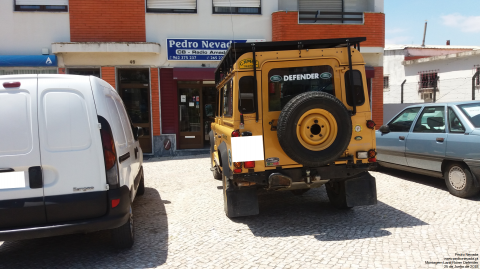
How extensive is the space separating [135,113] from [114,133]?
8.92 metres

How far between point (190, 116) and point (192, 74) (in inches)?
62.7

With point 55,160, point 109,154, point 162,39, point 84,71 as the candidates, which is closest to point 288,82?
point 109,154

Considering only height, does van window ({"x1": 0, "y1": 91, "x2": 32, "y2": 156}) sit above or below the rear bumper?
above

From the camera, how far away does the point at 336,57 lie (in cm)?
450

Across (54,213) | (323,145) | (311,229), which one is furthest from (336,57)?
(54,213)

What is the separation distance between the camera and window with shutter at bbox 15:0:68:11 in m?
11.7

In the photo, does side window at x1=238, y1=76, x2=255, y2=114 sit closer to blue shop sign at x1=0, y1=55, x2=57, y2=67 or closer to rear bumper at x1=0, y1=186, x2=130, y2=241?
rear bumper at x1=0, y1=186, x2=130, y2=241

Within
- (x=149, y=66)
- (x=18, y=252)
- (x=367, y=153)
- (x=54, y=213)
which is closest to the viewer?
(x=54, y=213)

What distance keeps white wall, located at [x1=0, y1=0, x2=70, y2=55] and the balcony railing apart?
26.5ft


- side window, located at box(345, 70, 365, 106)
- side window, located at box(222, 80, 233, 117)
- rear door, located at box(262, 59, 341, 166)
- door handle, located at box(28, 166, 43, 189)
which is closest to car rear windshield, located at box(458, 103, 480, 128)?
side window, located at box(345, 70, 365, 106)

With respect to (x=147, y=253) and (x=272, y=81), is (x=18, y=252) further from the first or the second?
(x=272, y=81)

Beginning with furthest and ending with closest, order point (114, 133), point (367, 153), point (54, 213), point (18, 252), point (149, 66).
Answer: point (149, 66) < point (367, 153) < point (18, 252) < point (114, 133) < point (54, 213)

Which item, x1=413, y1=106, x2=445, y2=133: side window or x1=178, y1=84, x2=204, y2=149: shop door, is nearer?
x1=413, y1=106, x2=445, y2=133: side window

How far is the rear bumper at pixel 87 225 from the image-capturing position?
3.30 meters
